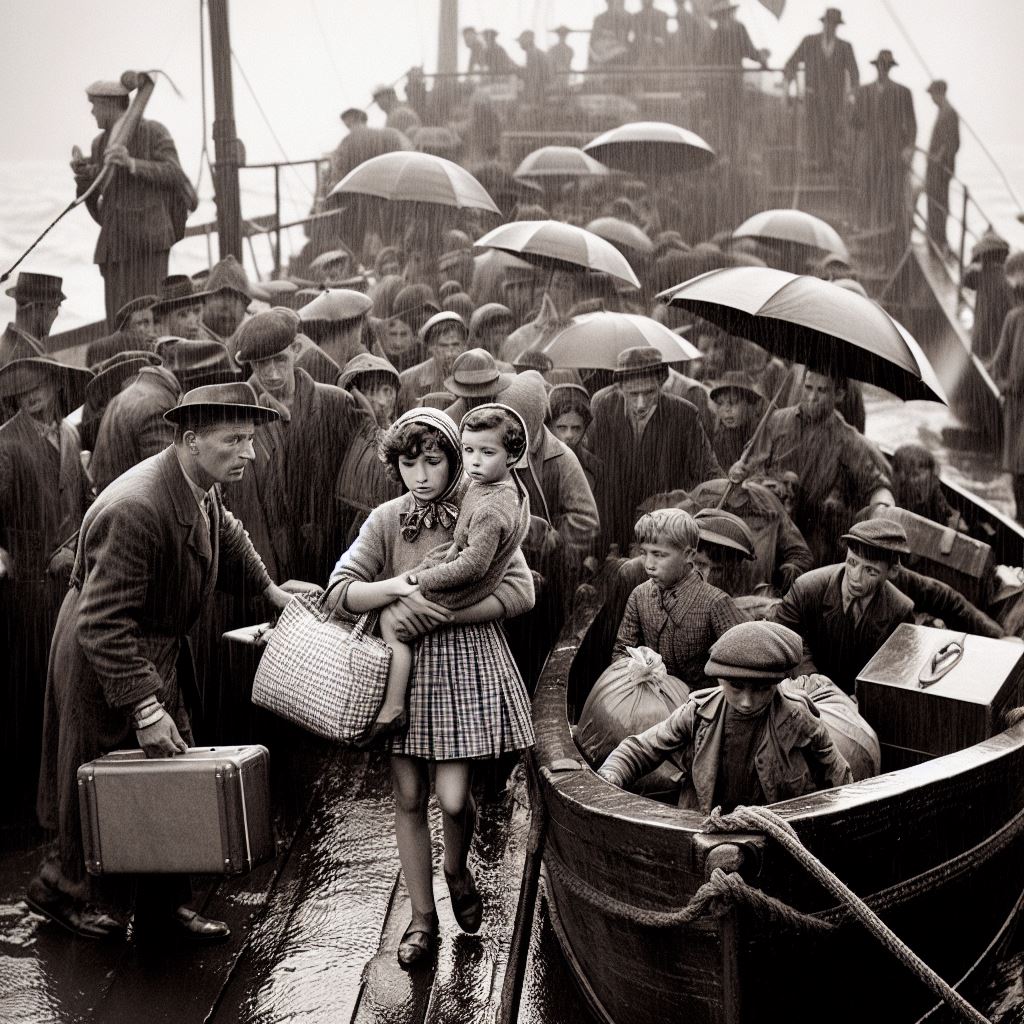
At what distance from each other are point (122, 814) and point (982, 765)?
2819mm

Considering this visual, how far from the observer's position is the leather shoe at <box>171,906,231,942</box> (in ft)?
15.8

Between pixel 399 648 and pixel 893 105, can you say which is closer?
Answer: pixel 399 648

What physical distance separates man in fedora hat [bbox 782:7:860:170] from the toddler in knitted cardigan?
15476 mm

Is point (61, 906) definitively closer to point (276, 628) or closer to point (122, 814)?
point (122, 814)

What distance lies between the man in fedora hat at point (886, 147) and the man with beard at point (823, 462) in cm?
1069

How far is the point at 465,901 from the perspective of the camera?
15.4 ft

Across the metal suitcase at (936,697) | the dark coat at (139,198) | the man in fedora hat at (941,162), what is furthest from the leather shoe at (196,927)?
the man in fedora hat at (941,162)

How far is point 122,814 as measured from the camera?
14.0ft

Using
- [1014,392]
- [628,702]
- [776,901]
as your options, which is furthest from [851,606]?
[1014,392]

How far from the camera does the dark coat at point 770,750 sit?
4.10m

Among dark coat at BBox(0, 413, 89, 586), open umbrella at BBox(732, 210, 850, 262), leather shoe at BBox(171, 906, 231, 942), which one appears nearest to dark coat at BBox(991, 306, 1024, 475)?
open umbrella at BBox(732, 210, 850, 262)

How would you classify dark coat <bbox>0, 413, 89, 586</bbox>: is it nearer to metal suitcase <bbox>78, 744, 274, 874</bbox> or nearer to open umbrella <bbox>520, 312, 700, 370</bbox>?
metal suitcase <bbox>78, 744, 274, 874</bbox>

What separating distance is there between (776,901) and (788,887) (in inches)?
4.3

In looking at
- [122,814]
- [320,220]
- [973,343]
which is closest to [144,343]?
[122,814]
